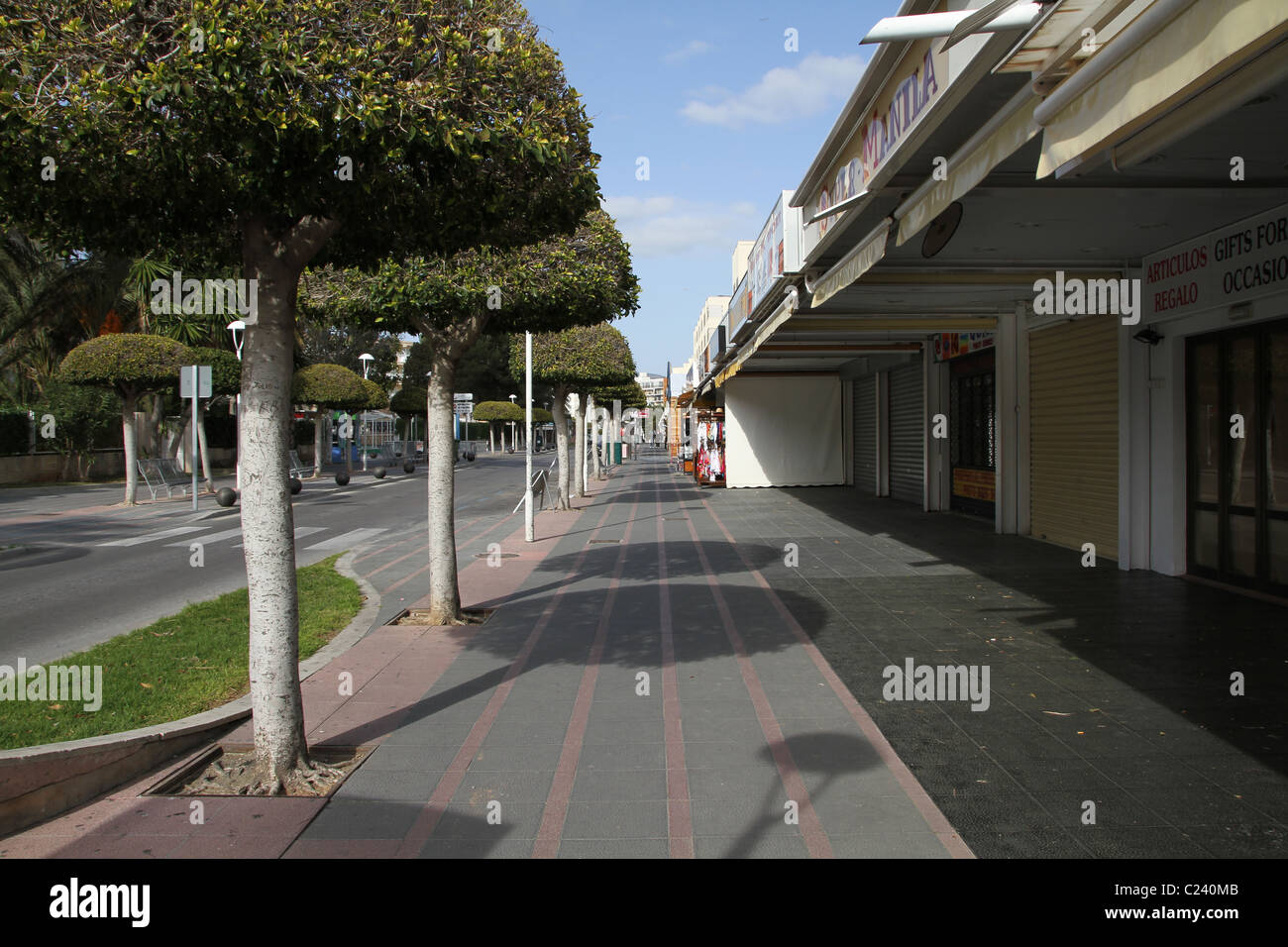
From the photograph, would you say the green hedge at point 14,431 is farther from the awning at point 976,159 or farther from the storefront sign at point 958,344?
the awning at point 976,159

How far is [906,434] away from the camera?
19.4 meters

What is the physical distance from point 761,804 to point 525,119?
3.58m

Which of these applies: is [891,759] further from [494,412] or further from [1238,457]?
[494,412]

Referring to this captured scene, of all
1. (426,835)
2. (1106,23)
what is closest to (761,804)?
(426,835)

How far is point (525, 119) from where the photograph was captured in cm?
493

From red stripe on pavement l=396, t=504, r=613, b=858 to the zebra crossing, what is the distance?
7.92 meters

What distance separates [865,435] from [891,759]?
19.4 metres

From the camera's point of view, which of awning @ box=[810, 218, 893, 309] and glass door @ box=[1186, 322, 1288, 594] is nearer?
awning @ box=[810, 218, 893, 309]

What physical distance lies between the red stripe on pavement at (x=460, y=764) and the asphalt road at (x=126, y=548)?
3.48 metres

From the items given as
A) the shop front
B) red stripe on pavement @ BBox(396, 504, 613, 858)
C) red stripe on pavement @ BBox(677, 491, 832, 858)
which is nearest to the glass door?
red stripe on pavement @ BBox(677, 491, 832, 858)

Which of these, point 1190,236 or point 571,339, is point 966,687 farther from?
point 571,339

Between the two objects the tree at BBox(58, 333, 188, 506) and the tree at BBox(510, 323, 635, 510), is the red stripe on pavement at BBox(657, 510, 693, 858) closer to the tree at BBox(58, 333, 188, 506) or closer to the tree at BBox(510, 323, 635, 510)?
the tree at BBox(510, 323, 635, 510)

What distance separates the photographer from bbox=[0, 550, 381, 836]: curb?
385 centimetres

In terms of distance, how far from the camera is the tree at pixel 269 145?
376cm
